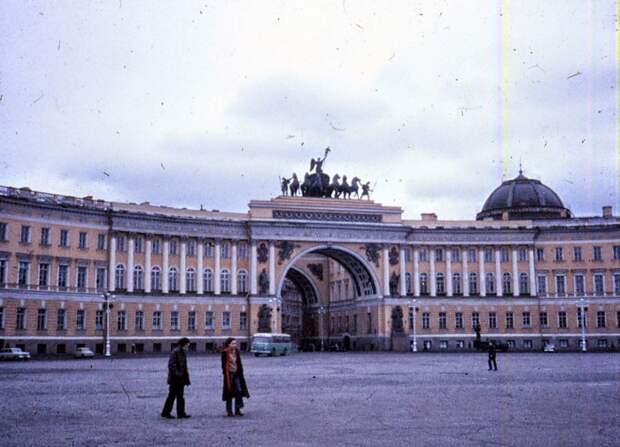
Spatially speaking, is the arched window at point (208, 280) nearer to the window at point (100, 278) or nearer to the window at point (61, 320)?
the window at point (100, 278)

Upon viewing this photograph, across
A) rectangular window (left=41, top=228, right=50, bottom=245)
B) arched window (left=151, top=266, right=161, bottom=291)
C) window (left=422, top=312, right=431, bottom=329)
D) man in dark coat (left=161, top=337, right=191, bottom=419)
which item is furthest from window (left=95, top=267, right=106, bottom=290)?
man in dark coat (left=161, top=337, right=191, bottom=419)

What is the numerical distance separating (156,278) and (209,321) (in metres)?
7.14

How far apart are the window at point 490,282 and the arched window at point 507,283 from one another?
1133 mm

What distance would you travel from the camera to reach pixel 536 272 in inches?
3661

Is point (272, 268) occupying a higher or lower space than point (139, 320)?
higher

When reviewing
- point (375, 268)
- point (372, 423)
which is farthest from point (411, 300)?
point (372, 423)

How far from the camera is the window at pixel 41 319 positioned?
6969 centimetres

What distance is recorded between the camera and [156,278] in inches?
3191

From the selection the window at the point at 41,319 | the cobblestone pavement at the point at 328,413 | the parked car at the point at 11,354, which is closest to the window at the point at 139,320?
the window at the point at 41,319

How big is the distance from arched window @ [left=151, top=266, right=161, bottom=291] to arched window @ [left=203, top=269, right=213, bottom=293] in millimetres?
5123

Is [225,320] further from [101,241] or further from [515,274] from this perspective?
[515,274]

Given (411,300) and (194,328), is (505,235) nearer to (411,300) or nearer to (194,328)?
(411,300)

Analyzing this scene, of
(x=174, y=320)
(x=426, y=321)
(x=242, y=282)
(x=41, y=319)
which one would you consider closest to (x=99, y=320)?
(x=41, y=319)

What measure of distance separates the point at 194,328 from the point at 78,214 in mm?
16906
